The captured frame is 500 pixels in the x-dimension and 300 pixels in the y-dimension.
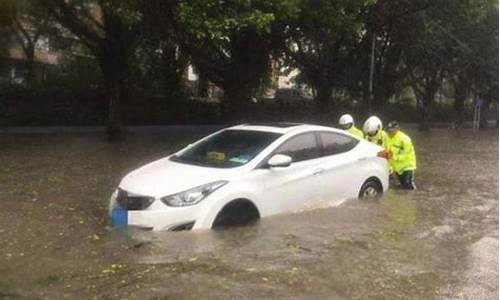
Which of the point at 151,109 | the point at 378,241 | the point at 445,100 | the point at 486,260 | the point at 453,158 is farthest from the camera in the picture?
A: the point at 445,100

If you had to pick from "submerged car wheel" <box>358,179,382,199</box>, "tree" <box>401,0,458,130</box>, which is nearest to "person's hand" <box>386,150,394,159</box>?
"submerged car wheel" <box>358,179,382,199</box>

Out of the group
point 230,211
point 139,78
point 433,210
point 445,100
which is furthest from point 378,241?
point 445,100

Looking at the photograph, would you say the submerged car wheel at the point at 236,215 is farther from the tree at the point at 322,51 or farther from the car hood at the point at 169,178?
the tree at the point at 322,51

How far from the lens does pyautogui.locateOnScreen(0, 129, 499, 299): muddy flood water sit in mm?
5801

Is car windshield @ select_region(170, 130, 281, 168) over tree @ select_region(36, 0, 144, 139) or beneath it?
beneath

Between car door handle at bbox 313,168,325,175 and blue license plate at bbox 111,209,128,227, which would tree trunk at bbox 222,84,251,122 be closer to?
car door handle at bbox 313,168,325,175

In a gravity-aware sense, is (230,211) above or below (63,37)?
below

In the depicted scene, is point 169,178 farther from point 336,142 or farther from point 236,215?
point 336,142

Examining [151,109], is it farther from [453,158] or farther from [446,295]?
[446,295]

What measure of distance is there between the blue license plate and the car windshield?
46.1 inches

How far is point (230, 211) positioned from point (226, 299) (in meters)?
2.12

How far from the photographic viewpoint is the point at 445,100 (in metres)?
47.5

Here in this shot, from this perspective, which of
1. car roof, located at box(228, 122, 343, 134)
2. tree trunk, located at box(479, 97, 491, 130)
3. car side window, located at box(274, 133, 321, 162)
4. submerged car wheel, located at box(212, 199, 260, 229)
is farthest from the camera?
tree trunk, located at box(479, 97, 491, 130)

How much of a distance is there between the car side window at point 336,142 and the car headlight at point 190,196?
2.32 meters
